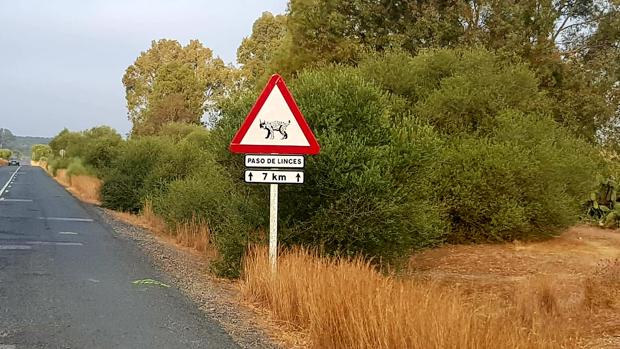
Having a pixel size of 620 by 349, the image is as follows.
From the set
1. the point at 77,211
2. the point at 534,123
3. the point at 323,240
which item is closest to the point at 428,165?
the point at 323,240

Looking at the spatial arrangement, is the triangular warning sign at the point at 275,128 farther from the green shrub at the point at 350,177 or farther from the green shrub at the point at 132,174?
the green shrub at the point at 132,174

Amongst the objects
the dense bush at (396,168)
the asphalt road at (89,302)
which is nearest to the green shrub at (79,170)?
the dense bush at (396,168)

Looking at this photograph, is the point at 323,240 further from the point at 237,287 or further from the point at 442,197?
the point at 442,197

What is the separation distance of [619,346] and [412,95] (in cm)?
1290

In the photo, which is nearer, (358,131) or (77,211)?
(358,131)

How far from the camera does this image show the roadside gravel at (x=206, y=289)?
6889 mm

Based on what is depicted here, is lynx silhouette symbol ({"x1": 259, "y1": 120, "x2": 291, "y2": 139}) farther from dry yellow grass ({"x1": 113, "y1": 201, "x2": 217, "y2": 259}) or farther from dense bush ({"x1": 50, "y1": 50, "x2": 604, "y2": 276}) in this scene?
dry yellow grass ({"x1": 113, "y1": 201, "x2": 217, "y2": 259})

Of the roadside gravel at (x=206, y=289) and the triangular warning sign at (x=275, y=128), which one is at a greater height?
the triangular warning sign at (x=275, y=128)

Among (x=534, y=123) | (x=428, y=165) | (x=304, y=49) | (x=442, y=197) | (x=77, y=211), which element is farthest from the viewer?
(x=304, y=49)

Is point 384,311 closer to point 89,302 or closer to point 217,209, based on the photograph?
point 89,302

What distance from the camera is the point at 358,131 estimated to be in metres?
10.3

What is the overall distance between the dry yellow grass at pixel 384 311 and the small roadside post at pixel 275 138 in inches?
24.5

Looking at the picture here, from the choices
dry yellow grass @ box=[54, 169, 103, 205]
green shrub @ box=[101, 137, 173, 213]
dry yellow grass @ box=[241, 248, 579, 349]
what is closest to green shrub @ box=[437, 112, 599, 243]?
dry yellow grass @ box=[241, 248, 579, 349]

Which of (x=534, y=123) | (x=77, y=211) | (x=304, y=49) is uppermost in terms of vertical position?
(x=304, y=49)
